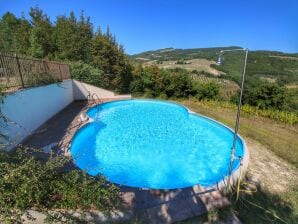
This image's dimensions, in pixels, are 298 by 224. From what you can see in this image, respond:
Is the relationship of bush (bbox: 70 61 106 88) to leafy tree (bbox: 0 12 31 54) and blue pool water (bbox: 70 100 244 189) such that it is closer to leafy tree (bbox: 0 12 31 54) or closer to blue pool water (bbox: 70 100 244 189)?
blue pool water (bbox: 70 100 244 189)

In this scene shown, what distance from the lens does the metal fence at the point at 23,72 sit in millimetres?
6852

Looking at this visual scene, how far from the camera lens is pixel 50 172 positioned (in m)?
3.50

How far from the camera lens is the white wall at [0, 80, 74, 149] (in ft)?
20.9

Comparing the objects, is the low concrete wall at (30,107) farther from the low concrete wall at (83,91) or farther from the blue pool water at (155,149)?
the blue pool water at (155,149)

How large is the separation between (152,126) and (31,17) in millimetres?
17563

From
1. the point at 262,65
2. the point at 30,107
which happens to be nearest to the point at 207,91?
the point at 262,65

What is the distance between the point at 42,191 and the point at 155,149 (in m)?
5.50

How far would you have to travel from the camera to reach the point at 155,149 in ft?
27.3

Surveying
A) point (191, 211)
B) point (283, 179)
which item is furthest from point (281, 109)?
point (191, 211)

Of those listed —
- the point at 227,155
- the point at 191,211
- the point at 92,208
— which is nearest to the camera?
the point at 92,208

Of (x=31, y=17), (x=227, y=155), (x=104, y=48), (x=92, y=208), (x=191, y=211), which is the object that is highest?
(x=31, y=17)

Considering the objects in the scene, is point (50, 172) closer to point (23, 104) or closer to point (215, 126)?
point (23, 104)

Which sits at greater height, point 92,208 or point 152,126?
point 92,208

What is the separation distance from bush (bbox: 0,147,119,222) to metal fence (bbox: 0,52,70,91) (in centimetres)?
285
